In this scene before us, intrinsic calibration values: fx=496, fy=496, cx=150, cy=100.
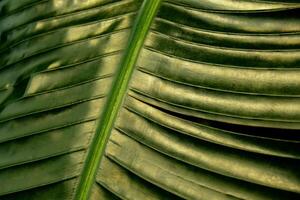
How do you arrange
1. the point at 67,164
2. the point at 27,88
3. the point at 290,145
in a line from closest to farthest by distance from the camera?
the point at 290,145 → the point at 67,164 → the point at 27,88

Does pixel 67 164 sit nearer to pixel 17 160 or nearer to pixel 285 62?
pixel 17 160

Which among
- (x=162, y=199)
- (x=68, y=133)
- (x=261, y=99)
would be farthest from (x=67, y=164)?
(x=261, y=99)

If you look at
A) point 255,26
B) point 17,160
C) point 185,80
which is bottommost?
point 17,160

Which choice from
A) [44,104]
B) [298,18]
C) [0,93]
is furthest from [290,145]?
[0,93]

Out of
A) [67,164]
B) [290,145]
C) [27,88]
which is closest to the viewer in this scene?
[290,145]

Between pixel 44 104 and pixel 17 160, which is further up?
pixel 44 104

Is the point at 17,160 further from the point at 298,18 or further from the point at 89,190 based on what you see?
the point at 298,18

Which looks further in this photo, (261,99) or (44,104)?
(44,104)
